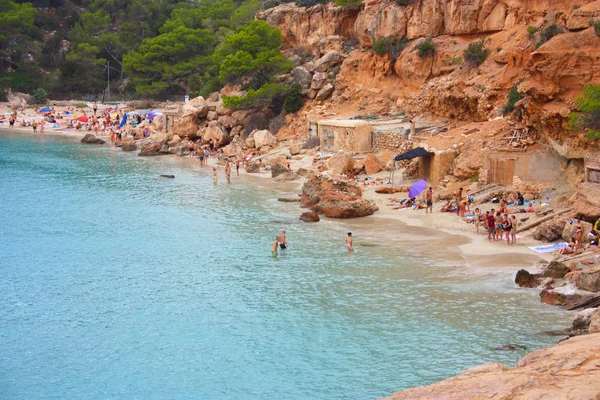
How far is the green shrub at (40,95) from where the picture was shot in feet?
247

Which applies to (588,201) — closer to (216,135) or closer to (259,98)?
(259,98)

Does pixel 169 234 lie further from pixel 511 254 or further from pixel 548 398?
pixel 548 398

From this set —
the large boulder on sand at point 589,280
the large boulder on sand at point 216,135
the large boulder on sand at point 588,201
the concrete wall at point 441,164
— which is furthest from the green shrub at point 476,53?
the large boulder on sand at point 589,280

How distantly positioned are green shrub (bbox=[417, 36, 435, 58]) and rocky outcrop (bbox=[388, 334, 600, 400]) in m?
34.0

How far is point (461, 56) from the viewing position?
41.2 meters

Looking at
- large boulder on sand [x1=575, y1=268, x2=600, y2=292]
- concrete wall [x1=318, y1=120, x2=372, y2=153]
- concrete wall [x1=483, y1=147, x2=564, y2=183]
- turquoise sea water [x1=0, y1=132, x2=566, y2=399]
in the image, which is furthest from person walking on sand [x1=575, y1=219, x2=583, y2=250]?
concrete wall [x1=318, y1=120, x2=372, y2=153]

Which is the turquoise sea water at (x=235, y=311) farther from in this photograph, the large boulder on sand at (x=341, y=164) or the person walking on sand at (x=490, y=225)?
the large boulder on sand at (x=341, y=164)

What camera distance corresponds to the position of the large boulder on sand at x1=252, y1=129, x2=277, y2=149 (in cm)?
4691

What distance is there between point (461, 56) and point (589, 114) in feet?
57.9

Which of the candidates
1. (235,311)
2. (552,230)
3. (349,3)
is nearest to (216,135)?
(349,3)

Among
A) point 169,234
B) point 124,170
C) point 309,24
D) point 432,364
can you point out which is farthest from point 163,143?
point 432,364

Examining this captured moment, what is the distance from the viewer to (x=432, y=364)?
14.8 m

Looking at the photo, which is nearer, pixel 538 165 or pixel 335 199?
pixel 538 165

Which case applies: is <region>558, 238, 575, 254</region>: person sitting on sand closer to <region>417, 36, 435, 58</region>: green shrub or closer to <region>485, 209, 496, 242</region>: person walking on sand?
<region>485, 209, 496, 242</region>: person walking on sand
